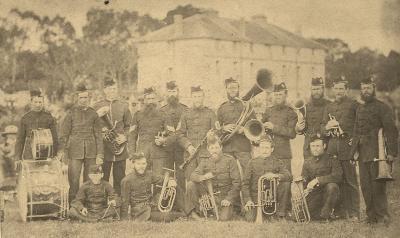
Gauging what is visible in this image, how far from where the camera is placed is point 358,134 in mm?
6047

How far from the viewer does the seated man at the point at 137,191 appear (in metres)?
6.02

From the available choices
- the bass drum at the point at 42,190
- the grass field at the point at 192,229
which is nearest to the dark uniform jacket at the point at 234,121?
the grass field at the point at 192,229

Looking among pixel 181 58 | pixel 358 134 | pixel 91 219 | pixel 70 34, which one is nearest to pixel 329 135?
pixel 358 134

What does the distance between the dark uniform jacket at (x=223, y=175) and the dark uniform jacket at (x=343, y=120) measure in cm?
119

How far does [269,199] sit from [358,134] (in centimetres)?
134

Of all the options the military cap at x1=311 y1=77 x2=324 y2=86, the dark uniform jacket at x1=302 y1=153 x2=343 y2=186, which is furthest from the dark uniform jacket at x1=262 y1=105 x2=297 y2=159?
the military cap at x1=311 y1=77 x2=324 y2=86

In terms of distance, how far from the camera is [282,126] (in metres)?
6.16

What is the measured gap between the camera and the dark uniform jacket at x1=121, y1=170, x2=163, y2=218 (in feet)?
19.7

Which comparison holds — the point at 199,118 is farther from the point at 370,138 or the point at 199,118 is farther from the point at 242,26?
the point at 370,138

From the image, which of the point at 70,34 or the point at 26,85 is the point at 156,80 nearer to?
the point at 70,34

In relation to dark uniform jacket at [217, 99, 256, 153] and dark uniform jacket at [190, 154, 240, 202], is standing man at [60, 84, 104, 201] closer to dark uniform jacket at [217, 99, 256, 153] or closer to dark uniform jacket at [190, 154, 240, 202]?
dark uniform jacket at [190, 154, 240, 202]

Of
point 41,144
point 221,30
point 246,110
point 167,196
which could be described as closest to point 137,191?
point 167,196

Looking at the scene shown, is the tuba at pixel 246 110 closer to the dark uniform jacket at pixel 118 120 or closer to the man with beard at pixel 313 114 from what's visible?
the man with beard at pixel 313 114

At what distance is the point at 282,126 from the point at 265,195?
0.87 m
